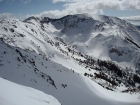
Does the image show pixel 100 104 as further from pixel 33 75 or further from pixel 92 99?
pixel 33 75

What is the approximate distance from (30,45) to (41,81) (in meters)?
106

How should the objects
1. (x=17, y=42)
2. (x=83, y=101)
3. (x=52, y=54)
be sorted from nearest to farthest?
(x=83, y=101), (x=17, y=42), (x=52, y=54)

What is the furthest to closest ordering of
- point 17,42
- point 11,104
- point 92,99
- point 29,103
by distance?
1. point 17,42
2. point 92,99
3. point 29,103
4. point 11,104

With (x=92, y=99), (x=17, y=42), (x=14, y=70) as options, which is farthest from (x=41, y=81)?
(x=17, y=42)

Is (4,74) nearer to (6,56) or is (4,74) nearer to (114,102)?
(6,56)

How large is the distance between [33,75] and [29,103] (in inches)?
778

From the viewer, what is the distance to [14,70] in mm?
28969

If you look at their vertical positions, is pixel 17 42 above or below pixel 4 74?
above

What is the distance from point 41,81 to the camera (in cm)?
3173

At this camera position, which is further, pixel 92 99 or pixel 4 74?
pixel 92 99

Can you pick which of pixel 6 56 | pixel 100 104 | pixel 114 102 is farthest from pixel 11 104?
pixel 114 102

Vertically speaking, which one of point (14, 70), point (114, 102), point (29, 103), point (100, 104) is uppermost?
point (114, 102)

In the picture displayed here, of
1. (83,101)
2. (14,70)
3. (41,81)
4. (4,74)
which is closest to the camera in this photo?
(4,74)

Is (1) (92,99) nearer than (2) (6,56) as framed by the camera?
No
